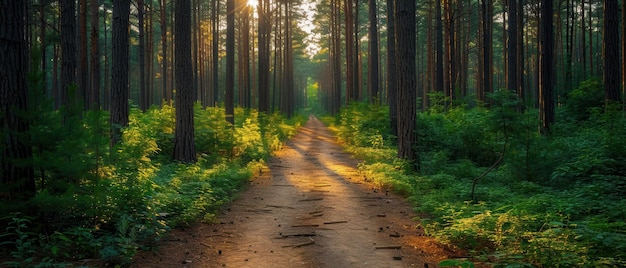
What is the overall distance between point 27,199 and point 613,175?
10.9m

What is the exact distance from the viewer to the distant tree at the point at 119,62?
463 inches

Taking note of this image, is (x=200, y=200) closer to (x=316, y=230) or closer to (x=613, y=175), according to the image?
(x=316, y=230)

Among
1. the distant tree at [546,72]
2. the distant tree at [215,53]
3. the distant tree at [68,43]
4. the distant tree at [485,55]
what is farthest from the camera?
the distant tree at [215,53]

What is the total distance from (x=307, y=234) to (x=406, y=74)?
7170mm

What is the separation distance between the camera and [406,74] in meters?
12.4

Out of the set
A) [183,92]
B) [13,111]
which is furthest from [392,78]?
[13,111]

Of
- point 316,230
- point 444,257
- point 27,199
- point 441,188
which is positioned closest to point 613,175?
point 441,188

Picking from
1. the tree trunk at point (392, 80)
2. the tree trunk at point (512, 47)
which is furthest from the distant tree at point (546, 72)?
the tree trunk at point (392, 80)

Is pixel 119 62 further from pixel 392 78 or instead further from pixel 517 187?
pixel 392 78

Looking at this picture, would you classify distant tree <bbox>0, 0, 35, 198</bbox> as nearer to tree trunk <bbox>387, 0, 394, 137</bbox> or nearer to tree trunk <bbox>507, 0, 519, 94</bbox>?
tree trunk <bbox>387, 0, 394, 137</bbox>

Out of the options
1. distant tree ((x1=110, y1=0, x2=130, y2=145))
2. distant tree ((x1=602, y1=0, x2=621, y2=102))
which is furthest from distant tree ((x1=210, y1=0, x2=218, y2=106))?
distant tree ((x1=602, y1=0, x2=621, y2=102))

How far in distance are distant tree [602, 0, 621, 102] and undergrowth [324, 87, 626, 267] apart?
105 cm

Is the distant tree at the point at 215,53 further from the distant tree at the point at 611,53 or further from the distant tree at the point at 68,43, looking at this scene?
the distant tree at the point at 611,53

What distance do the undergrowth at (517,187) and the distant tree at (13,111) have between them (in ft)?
19.9
